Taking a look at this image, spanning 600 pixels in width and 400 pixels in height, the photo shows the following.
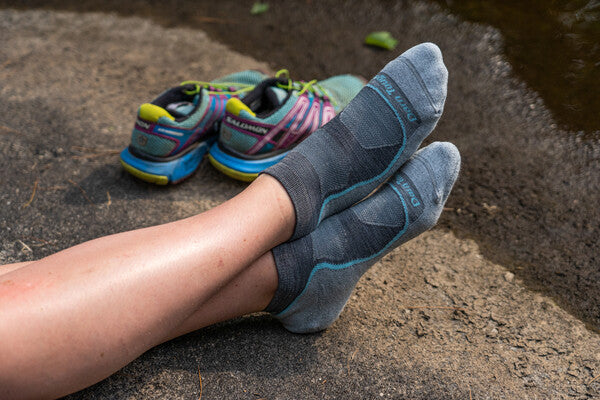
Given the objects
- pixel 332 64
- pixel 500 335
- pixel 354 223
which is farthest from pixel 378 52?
pixel 500 335

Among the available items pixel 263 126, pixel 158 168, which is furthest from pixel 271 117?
pixel 158 168

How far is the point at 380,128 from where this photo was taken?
1.33m

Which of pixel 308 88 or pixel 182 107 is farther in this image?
pixel 308 88

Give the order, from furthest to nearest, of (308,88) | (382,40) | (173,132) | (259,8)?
(259,8) → (382,40) → (308,88) → (173,132)

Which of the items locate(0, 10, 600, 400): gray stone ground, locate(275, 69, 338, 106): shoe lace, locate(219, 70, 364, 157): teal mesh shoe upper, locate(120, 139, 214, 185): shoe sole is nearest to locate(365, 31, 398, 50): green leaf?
locate(0, 10, 600, 400): gray stone ground

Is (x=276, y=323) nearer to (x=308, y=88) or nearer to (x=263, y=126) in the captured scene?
(x=263, y=126)

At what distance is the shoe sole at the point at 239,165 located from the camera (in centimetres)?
167

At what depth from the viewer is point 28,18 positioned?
2.67 meters

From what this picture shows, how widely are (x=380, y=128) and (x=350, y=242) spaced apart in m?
0.33

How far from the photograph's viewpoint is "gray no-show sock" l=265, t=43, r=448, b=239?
1.26m

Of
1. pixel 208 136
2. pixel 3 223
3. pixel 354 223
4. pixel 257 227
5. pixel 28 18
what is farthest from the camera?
pixel 28 18

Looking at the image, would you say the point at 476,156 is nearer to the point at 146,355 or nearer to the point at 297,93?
the point at 297,93

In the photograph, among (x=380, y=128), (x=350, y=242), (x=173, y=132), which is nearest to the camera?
(x=350, y=242)

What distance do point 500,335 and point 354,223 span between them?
1.50 feet
